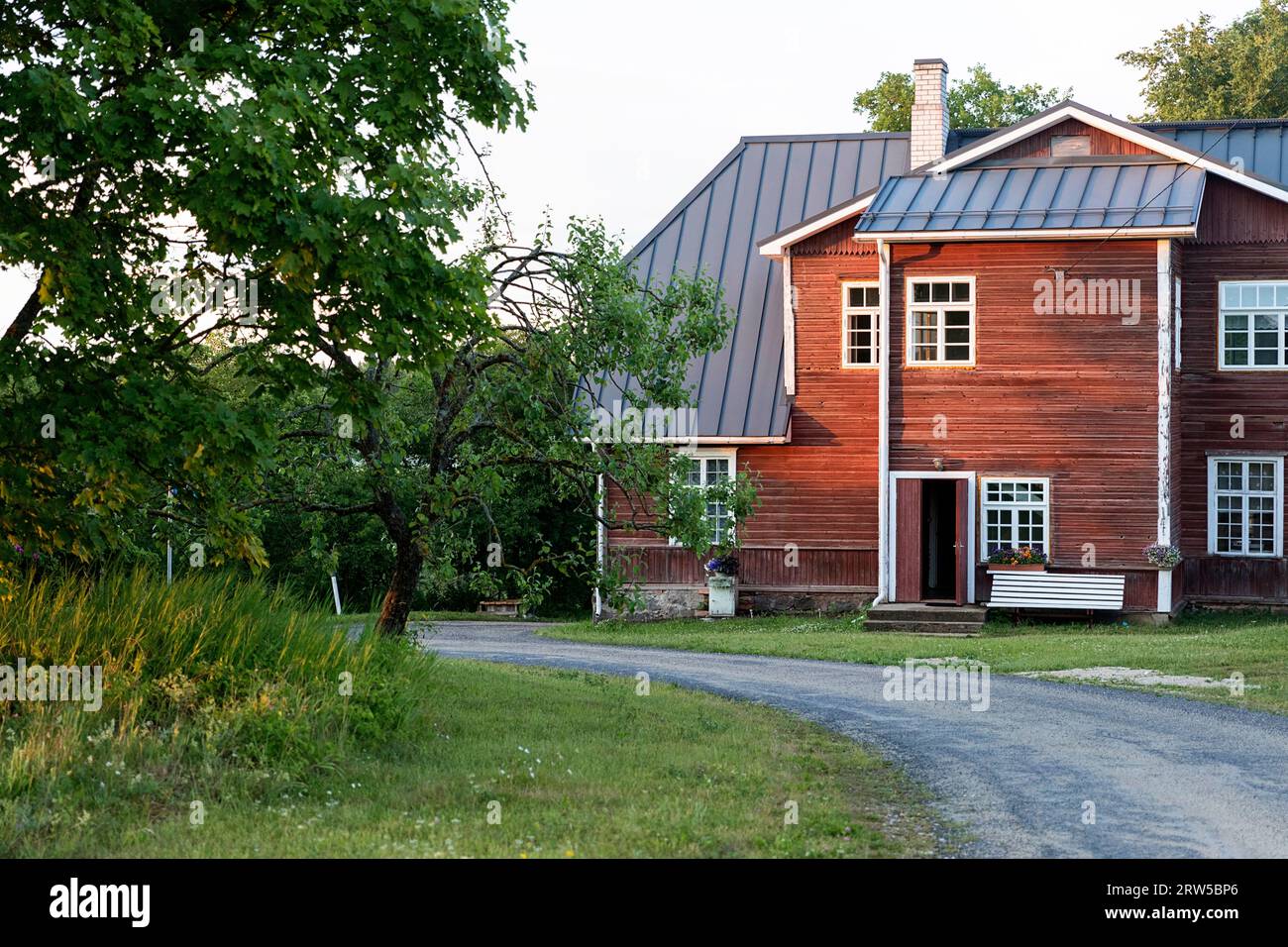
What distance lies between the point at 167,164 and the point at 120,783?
15.5 ft

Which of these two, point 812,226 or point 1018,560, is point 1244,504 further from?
point 812,226

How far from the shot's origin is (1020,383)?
26938mm

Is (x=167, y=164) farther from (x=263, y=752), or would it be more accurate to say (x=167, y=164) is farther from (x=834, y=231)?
(x=834, y=231)

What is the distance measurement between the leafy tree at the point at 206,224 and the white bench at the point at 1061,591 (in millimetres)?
16549

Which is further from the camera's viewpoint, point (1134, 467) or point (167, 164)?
point (1134, 467)

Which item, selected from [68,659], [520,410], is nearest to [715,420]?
[520,410]

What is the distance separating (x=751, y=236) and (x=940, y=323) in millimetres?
5773

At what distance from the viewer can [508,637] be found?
28.0 meters

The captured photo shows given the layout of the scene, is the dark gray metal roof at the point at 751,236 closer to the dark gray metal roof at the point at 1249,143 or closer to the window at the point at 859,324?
the window at the point at 859,324

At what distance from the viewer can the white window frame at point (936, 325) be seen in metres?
27.0

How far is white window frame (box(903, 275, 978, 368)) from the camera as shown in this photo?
27.0 m

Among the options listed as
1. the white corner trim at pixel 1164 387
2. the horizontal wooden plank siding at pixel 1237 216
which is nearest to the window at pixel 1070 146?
the horizontal wooden plank siding at pixel 1237 216

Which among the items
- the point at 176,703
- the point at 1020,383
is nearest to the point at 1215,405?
the point at 1020,383

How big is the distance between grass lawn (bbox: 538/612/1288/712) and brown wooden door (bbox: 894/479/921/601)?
3.51 feet
